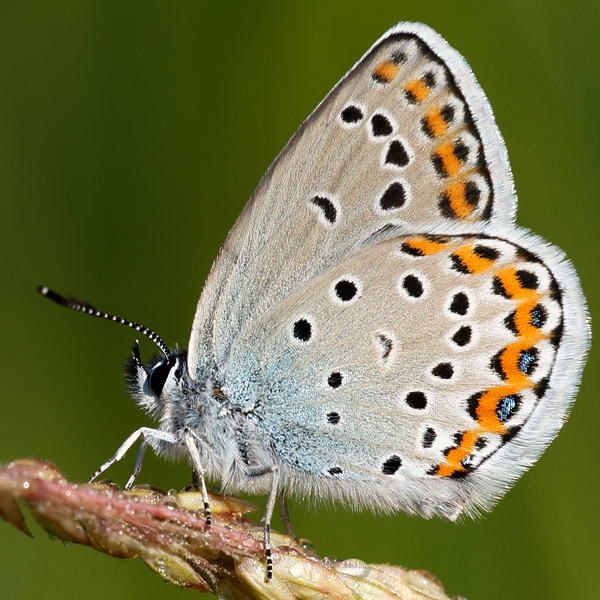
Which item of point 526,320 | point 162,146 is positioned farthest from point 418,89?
point 162,146

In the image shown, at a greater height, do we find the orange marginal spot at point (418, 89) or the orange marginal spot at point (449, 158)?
the orange marginal spot at point (418, 89)

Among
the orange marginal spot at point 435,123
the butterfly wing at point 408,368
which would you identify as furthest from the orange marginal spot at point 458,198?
the orange marginal spot at point 435,123

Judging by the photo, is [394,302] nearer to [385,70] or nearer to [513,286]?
[513,286]

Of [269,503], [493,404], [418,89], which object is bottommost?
[269,503]

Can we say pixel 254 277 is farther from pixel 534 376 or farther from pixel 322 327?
pixel 534 376

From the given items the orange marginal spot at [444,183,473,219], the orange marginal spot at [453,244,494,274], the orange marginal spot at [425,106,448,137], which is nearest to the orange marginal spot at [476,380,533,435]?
the orange marginal spot at [453,244,494,274]

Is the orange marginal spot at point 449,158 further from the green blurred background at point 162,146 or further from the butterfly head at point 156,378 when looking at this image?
the butterfly head at point 156,378

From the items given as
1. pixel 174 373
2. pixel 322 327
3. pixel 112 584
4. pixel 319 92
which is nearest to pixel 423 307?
pixel 322 327

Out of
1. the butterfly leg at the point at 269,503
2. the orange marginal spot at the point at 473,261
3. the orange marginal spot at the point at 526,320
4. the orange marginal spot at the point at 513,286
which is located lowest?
the butterfly leg at the point at 269,503
